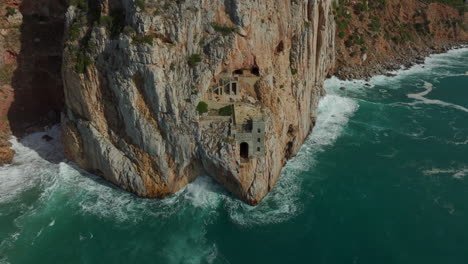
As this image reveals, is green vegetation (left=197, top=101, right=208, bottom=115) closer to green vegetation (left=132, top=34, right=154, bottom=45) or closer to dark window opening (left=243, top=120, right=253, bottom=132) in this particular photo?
dark window opening (left=243, top=120, right=253, bottom=132)

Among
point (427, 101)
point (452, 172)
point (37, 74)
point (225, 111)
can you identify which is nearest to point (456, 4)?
point (427, 101)

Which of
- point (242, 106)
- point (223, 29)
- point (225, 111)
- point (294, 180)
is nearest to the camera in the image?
point (223, 29)

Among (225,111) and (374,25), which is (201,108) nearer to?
(225,111)

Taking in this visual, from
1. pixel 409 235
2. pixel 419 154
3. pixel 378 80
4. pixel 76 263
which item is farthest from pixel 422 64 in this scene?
pixel 76 263

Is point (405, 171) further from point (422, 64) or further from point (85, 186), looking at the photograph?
point (422, 64)

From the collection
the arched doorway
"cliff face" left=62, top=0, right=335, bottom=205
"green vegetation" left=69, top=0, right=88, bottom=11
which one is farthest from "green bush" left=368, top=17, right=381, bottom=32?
"green vegetation" left=69, top=0, right=88, bottom=11

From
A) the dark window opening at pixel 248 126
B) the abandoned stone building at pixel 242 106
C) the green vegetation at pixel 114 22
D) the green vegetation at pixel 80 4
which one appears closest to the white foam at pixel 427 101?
the abandoned stone building at pixel 242 106

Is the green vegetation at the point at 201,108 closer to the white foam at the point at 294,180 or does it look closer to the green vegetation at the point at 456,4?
the white foam at the point at 294,180
